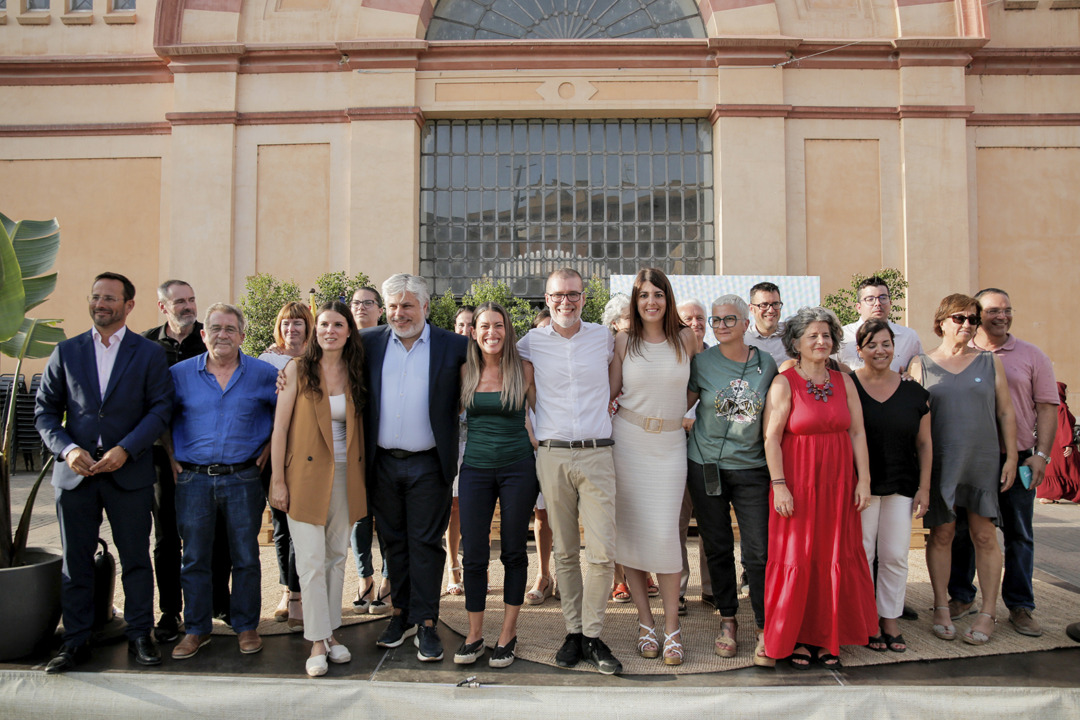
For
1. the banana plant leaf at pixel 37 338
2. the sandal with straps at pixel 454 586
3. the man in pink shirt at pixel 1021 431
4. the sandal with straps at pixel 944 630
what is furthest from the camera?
the sandal with straps at pixel 454 586

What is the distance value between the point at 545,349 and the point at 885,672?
8.42 ft

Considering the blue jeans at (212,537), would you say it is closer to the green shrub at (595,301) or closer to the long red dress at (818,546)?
the long red dress at (818,546)

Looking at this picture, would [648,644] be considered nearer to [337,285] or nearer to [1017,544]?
[1017,544]

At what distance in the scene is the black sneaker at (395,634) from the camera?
14.3 ft

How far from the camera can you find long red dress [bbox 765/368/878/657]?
400cm

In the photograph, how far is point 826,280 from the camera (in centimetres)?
1415

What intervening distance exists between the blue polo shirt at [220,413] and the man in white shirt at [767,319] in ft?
10.6

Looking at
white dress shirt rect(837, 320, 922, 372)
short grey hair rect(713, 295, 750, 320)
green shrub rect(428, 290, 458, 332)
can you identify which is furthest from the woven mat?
green shrub rect(428, 290, 458, 332)

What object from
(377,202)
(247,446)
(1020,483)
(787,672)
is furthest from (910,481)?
(377,202)

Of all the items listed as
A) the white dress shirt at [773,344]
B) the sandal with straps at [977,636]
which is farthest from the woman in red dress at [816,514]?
the white dress shirt at [773,344]

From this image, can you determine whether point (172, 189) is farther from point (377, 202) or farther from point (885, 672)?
point (885, 672)

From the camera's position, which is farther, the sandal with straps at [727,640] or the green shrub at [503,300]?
the green shrub at [503,300]

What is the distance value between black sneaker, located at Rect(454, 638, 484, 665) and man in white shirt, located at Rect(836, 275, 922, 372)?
317 cm

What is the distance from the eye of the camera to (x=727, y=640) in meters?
4.20
